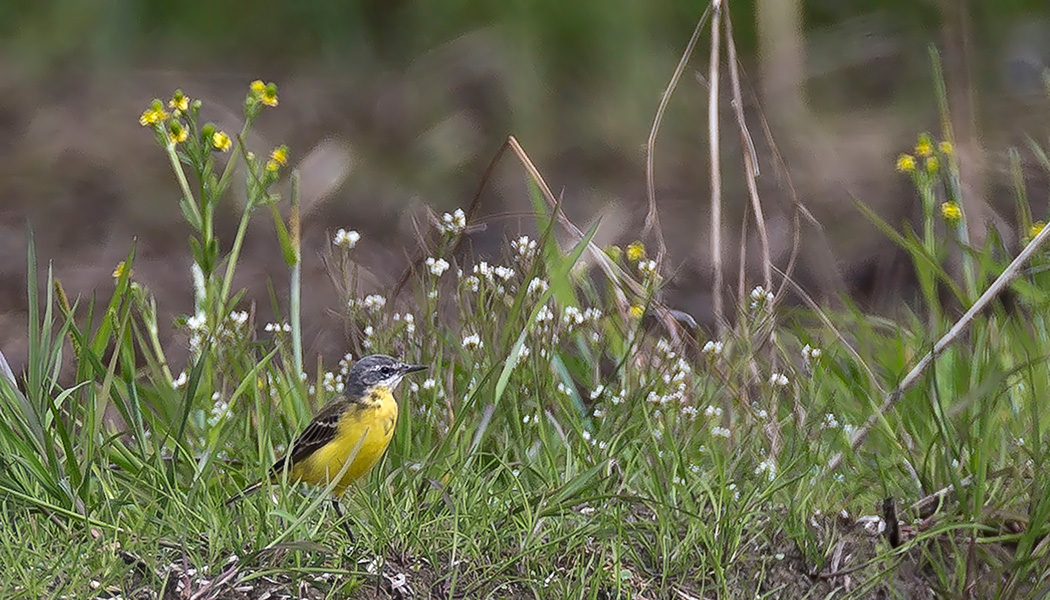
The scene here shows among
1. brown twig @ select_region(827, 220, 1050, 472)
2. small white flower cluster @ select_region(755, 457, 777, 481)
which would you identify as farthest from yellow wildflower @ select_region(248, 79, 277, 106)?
brown twig @ select_region(827, 220, 1050, 472)

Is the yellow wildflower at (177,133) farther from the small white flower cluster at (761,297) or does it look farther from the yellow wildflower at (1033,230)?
the yellow wildflower at (1033,230)

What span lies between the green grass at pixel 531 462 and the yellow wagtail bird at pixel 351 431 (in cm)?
6

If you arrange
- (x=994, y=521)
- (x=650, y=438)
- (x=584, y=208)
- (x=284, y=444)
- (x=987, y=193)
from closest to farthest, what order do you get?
(x=994, y=521)
(x=650, y=438)
(x=284, y=444)
(x=987, y=193)
(x=584, y=208)

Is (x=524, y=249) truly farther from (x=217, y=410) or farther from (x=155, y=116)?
Answer: (x=155, y=116)

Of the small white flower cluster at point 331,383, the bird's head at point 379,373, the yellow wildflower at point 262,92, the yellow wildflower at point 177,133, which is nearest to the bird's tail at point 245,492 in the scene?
the bird's head at point 379,373

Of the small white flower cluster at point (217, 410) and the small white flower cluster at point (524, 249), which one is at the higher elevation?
the small white flower cluster at point (524, 249)

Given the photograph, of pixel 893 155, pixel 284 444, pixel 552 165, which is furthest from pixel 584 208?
pixel 284 444

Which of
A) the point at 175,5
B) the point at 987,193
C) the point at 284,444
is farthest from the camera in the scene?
the point at 175,5

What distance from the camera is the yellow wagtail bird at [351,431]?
3.39 meters

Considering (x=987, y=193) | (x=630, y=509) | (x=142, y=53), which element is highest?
(x=142, y=53)

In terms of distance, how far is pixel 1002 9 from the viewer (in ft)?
27.6

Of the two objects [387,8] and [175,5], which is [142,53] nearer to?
[175,5]

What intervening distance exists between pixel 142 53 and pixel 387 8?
1.45 meters

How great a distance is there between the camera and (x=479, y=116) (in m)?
7.95
